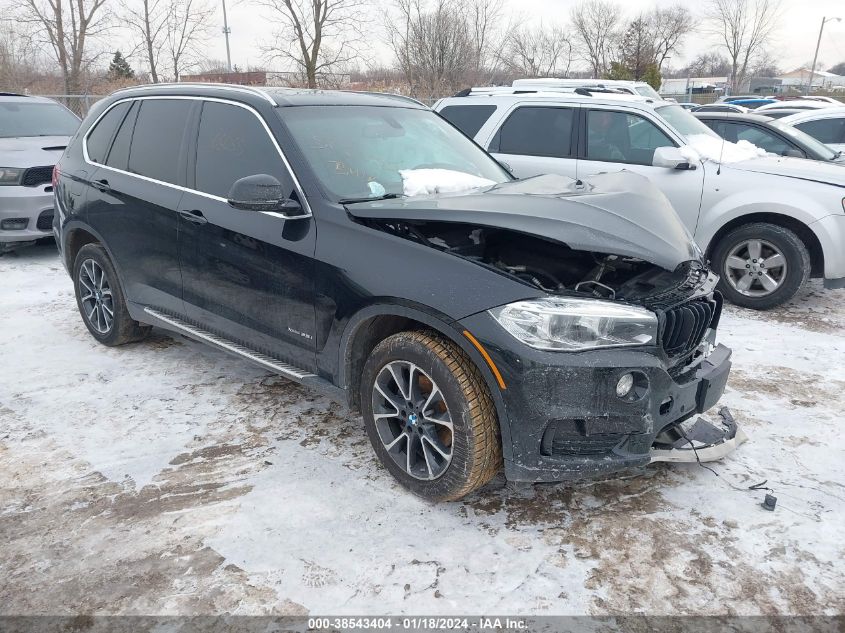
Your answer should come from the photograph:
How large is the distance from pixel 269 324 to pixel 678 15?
5913cm

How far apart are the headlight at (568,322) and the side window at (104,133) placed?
3.43 m

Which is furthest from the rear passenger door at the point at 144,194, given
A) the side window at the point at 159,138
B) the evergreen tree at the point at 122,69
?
the evergreen tree at the point at 122,69

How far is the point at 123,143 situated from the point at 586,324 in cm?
354

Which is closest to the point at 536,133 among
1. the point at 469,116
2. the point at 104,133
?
the point at 469,116

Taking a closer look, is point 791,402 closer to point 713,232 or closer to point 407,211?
point 713,232

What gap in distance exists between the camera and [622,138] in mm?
6605

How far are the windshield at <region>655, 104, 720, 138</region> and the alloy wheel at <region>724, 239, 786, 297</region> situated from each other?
1362 millimetres

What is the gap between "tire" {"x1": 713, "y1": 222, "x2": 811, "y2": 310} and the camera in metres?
5.80

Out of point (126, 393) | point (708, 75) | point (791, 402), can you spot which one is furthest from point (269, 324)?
point (708, 75)

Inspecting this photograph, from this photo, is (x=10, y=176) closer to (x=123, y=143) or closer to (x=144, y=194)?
(x=123, y=143)

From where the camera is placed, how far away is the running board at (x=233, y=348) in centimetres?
352

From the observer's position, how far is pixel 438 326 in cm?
278

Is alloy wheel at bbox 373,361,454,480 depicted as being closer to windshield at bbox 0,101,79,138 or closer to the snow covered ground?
the snow covered ground

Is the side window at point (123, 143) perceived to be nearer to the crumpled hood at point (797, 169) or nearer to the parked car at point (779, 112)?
the crumpled hood at point (797, 169)
